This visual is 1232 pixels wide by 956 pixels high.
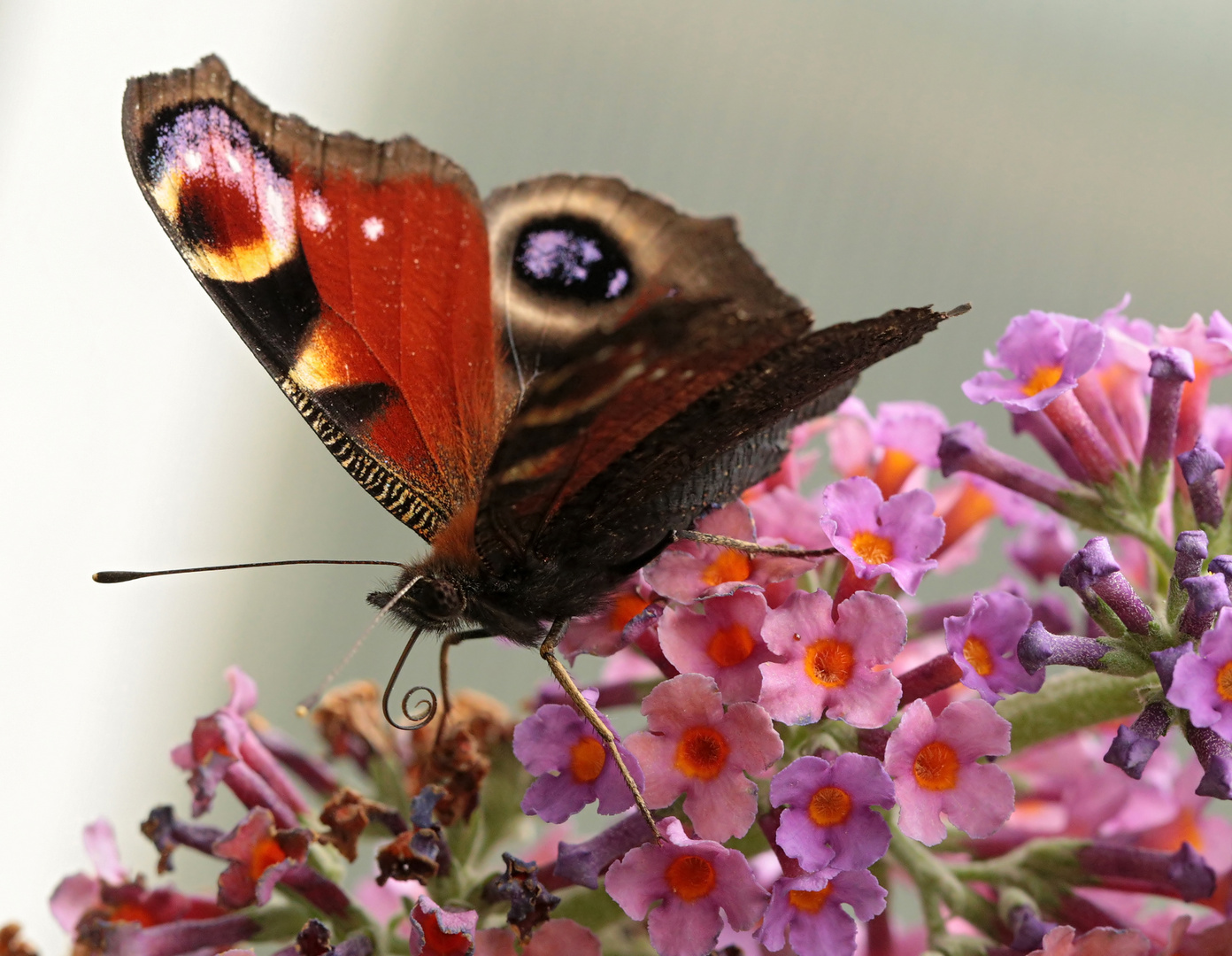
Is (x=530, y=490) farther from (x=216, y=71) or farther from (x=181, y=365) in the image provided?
(x=181, y=365)

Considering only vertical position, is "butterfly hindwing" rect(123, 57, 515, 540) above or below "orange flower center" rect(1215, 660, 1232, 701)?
Answer: above

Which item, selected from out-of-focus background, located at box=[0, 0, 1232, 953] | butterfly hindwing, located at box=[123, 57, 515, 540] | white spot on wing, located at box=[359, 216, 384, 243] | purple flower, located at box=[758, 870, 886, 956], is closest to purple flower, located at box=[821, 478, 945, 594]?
purple flower, located at box=[758, 870, 886, 956]

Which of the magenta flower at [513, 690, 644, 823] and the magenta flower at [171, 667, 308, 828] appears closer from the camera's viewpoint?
the magenta flower at [513, 690, 644, 823]

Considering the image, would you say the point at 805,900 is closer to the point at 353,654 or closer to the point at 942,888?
the point at 942,888

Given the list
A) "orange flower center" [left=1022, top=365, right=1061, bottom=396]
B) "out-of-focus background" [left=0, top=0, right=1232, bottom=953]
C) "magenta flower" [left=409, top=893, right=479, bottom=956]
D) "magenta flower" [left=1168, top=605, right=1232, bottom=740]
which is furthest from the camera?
"out-of-focus background" [left=0, top=0, right=1232, bottom=953]

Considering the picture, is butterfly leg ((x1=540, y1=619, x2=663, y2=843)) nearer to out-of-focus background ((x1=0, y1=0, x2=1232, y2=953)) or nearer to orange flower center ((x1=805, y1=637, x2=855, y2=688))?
orange flower center ((x1=805, y1=637, x2=855, y2=688))

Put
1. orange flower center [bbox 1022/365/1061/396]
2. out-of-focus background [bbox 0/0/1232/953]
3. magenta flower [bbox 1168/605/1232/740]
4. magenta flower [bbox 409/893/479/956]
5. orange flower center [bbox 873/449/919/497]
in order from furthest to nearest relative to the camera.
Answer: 1. out-of-focus background [bbox 0/0/1232/953]
2. orange flower center [bbox 873/449/919/497]
3. orange flower center [bbox 1022/365/1061/396]
4. magenta flower [bbox 409/893/479/956]
5. magenta flower [bbox 1168/605/1232/740]

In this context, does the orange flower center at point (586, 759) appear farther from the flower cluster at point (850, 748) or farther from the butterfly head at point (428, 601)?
the butterfly head at point (428, 601)

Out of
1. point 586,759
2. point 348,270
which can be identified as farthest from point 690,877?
point 348,270

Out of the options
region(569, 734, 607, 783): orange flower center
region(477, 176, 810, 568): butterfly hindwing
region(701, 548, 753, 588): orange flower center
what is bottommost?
region(569, 734, 607, 783): orange flower center
